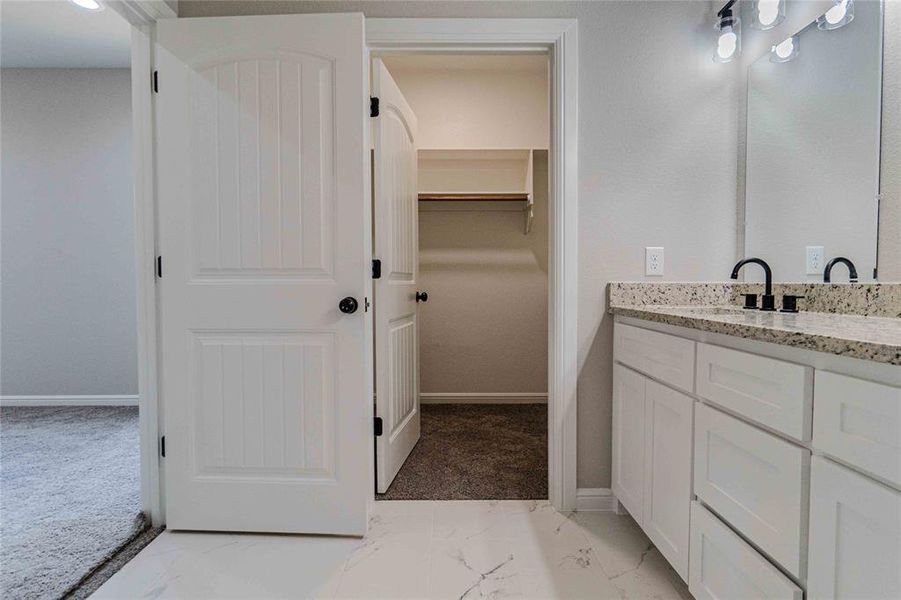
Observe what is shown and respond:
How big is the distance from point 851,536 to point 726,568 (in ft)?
1.39

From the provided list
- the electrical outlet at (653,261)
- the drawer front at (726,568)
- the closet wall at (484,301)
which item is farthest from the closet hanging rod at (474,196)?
the drawer front at (726,568)

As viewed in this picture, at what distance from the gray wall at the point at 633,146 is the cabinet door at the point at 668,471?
0.40 meters

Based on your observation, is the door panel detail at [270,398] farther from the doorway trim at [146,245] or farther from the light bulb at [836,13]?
the light bulb at [836,13]

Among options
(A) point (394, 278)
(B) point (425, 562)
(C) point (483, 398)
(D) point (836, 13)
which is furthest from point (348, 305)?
(C) point (483, 398)

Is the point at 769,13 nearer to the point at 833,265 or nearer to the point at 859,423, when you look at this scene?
the point at 833,265

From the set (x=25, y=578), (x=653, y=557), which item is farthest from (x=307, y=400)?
(x=653, y=557)

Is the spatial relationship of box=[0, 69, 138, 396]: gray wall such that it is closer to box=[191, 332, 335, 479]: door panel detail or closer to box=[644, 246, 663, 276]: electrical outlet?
box=[191, 332, 335, 479]: door panel detail

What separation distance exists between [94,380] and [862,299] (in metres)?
4.50

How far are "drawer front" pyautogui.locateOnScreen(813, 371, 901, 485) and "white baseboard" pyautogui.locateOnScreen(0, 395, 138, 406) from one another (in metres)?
4.04

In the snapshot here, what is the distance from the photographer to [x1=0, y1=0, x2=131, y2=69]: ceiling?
263 cm

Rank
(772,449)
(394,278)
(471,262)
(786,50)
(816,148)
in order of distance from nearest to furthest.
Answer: (772,449) → (816,148) → (786,50) → (394,278) → (471,262)

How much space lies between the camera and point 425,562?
154cm

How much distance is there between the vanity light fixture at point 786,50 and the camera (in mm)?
1645

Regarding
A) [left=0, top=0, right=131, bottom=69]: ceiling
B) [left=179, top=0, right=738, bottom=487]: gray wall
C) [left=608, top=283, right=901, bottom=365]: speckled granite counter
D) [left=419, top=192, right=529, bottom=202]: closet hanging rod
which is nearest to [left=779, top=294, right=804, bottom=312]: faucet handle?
[left=608, top=283, right=901, bottom=365]: speckled granite counter
